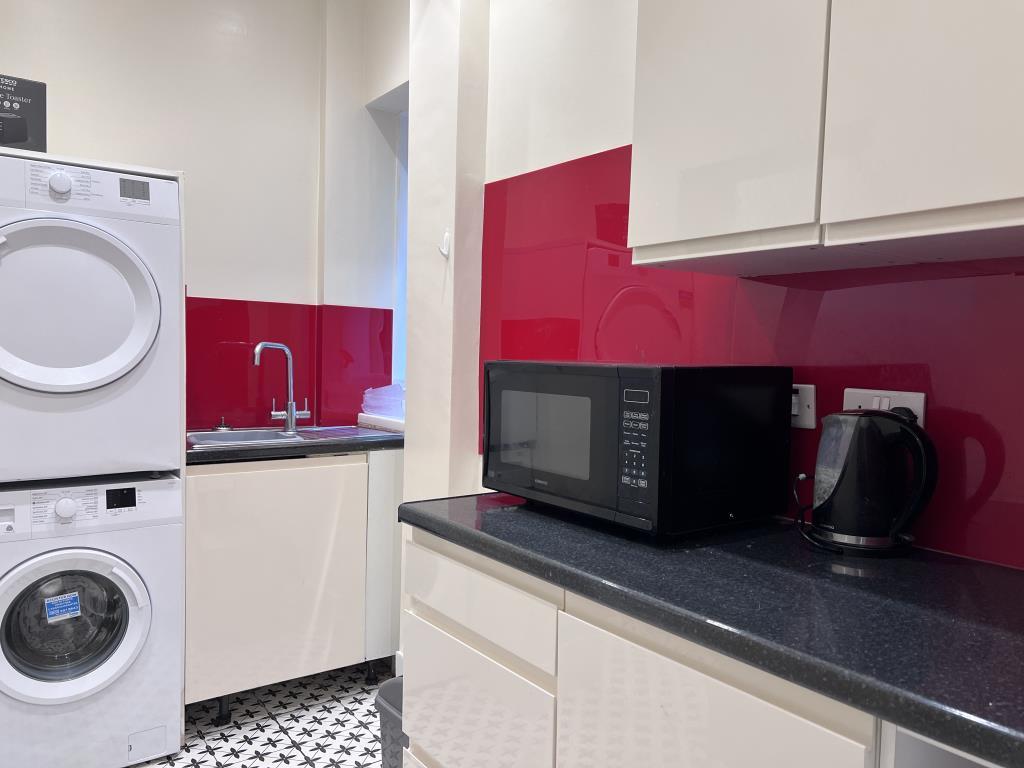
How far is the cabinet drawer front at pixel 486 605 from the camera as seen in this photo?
1.21 meters

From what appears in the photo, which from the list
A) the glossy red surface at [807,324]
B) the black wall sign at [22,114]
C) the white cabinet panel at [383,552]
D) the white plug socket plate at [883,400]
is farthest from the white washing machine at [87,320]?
the white plug socket plate at [883,400]

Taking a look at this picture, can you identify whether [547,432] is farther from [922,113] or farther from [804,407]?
[922,113]

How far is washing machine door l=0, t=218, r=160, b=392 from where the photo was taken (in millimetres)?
1927

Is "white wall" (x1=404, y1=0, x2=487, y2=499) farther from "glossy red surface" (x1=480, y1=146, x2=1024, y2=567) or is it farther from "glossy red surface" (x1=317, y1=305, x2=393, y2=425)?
"glossy red surface" (x1=317, y1=305, x2=393, y2=425)

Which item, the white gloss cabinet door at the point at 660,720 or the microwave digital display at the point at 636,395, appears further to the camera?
the microwave digital display at the point at 636,395

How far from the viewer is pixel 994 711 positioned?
70cm

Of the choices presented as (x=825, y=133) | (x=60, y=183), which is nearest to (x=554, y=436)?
(x=825, y=133)

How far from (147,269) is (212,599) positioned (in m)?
1.08

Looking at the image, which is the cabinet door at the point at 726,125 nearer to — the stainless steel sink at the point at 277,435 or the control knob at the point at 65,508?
the stainless steel sink at the point at 277,435

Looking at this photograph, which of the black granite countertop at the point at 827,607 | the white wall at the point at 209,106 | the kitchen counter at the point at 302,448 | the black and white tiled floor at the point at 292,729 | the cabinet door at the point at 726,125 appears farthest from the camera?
the white wall at the point at 209,106

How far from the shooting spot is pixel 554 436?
1.53m

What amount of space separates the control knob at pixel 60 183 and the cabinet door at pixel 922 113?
6.39 feet

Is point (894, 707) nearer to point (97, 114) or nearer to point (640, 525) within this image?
point (640, 525)

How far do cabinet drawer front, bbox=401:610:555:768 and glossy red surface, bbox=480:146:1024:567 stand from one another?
0.73 meters
